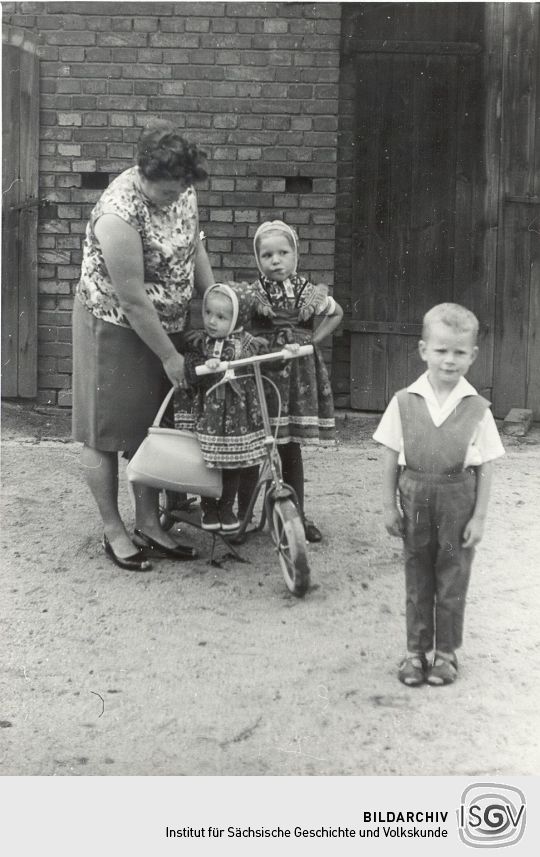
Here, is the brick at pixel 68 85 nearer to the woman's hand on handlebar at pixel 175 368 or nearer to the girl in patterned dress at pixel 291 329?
the girl in patterned dress at pixel 291 329

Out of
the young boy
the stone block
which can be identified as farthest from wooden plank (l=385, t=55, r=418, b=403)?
the young boy

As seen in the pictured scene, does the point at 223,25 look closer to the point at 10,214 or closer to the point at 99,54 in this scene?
the point at 99,54

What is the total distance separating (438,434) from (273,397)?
1.33m

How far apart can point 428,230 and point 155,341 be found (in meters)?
3.04

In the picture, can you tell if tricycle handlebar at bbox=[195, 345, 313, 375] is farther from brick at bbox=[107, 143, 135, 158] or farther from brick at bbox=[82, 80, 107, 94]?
brick at bbox=[82, 80, 107, 94]

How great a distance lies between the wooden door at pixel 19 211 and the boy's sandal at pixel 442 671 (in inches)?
156

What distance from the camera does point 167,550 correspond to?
425cm

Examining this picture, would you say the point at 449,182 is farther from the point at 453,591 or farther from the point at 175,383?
the point at 453,591

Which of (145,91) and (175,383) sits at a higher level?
(145,91)

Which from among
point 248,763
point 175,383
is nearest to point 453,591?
point 248,763

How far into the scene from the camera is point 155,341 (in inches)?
151
